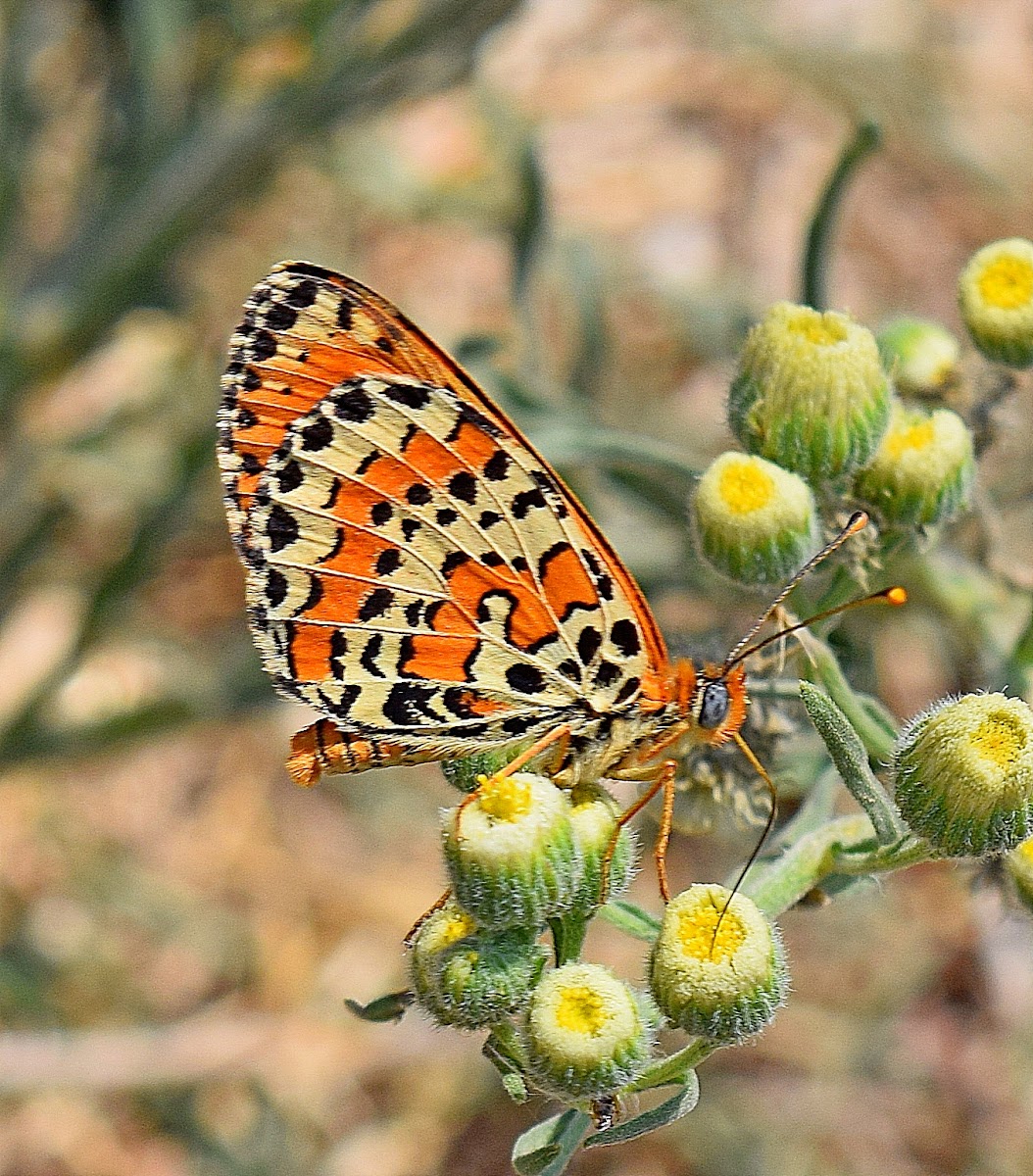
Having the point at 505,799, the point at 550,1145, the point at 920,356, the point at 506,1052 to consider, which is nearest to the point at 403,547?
the point at 505,799

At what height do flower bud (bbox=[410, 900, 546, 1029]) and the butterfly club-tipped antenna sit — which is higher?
the butterfly club-tipped antenna

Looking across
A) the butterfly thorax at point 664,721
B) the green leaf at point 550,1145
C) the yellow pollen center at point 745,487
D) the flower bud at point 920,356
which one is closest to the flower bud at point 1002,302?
the flower bud at point 920,356

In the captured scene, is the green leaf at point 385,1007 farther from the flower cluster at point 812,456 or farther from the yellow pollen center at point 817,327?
the yellow pollen center at point 817,327

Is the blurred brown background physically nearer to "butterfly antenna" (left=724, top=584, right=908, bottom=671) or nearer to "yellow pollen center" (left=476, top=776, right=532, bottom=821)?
"butterfly antenna" (left=724, top=584, right=908, bottom=671)

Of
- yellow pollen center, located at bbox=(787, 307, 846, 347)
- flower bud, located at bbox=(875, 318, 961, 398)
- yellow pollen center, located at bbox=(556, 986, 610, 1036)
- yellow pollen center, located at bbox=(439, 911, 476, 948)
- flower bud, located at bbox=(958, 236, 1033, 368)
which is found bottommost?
yellow pollen center, located at bbox=(556, 986, 610, 1036)

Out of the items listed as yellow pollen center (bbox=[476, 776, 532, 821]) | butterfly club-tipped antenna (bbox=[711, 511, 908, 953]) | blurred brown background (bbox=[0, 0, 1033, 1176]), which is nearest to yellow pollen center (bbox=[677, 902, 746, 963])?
butterfly club-tipped antenna (bbox=[711, 511, 908, 953])

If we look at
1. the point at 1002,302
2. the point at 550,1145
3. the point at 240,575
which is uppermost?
the point at 1002,302

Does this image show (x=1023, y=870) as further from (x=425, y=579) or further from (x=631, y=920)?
(x=425, y=579)
